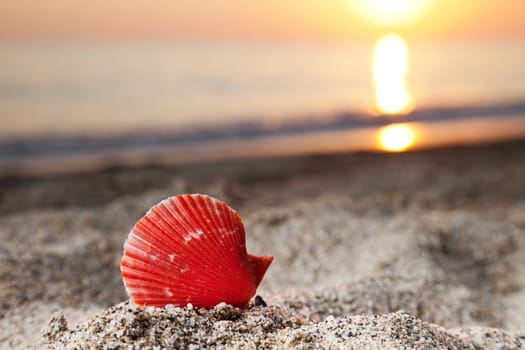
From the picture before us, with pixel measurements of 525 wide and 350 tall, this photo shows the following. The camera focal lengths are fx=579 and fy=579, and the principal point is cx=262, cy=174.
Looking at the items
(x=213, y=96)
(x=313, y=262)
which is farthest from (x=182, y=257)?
(x=213, y=96)

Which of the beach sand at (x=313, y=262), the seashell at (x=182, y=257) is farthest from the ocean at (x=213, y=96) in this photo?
the seashell at (x=182, y=257)

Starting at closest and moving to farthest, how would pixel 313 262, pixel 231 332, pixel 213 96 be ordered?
pixel 231 332
pixel 313 262
pixel 213 96

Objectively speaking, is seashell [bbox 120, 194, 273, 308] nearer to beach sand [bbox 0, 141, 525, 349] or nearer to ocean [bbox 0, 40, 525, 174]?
beach sand [bbox 0, 141, 525, 349]

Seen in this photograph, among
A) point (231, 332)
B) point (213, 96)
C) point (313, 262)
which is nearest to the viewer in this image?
point (231, 332)

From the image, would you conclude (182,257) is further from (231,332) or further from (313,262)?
(313,262)

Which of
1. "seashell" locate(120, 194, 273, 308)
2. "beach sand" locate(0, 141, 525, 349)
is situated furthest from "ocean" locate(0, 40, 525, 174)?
"seashell" locate(120, 194, 273, 308)

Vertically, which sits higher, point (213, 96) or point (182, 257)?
point (213, 96)
